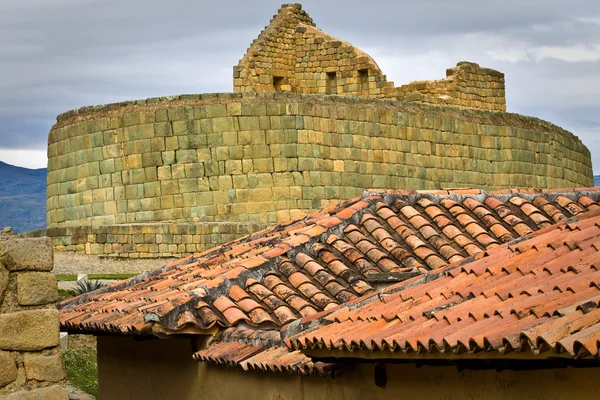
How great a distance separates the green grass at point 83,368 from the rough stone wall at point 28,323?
459 inches

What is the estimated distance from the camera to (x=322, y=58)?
38094mm

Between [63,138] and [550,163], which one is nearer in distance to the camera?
[63,138]

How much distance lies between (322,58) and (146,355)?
24956 millimetres

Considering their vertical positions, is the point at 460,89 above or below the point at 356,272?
above

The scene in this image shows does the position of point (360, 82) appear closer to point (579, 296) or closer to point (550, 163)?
point (550, 163)

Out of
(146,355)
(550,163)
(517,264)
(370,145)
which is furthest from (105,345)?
(550,163)

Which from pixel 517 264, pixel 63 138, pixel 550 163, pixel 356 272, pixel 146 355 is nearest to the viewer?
pixel 517 264

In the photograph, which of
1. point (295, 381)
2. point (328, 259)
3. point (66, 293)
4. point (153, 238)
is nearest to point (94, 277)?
point (153, 238)

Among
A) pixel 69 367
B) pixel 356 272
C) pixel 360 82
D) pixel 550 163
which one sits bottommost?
pixel 69 367

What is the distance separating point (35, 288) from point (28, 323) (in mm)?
210

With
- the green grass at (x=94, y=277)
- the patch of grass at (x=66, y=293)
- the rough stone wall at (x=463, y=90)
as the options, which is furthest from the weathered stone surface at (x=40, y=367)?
the rough stone wall at (x=463, y=90)

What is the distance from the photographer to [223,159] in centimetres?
3077

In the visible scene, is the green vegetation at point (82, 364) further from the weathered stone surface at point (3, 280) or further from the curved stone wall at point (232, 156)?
the weathered stone surface at point (3, 280)

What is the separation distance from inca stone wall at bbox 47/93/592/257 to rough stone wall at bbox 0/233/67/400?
20909 mm
